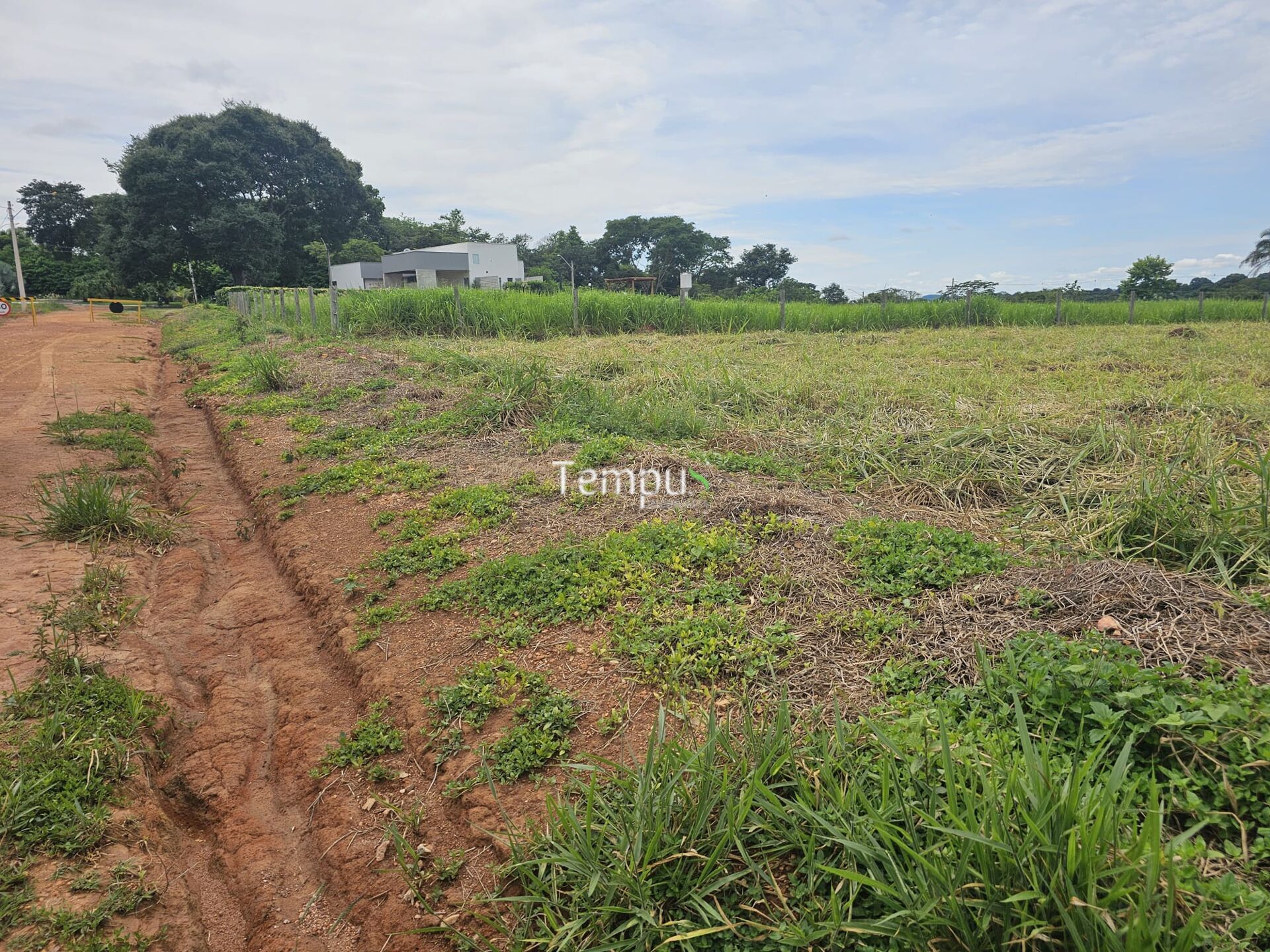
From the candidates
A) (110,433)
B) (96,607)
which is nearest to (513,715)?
(96,607)

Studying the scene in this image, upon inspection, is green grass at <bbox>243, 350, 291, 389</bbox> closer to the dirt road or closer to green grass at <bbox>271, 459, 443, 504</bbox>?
the dirt road

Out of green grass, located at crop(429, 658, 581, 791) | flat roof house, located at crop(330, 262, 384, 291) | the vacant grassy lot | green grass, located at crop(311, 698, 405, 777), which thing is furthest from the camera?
flat roof house, located at crop(330, 262, 384, 291)

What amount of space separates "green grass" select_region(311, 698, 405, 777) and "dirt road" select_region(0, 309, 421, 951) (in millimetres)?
74

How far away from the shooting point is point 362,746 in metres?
2.52

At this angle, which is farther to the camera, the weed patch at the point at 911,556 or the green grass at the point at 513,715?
the weed patch at the point at 911,556

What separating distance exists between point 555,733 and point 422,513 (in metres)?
2.34

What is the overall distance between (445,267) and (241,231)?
10.8 m

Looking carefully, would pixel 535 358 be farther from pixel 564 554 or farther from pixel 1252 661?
pixel 1252 661

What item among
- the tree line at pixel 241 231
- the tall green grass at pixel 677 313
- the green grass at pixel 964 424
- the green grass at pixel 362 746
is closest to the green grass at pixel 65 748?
the green grass at pixel 362 746

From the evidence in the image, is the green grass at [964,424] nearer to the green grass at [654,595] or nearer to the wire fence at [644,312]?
the green grass at [654,595]

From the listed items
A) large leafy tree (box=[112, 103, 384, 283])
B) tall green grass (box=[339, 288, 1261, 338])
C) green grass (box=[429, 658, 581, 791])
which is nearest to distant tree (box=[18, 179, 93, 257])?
large leafy tree (box=[112, 103, 384, 283])

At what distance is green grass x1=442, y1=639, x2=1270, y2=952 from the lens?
1.40 m

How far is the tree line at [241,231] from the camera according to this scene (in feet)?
119

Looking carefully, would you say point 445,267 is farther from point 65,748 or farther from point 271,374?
point 65,748
